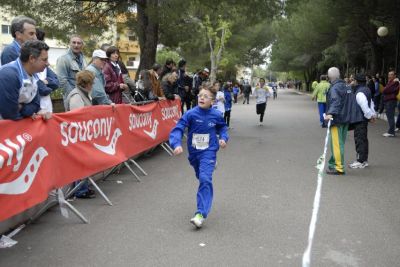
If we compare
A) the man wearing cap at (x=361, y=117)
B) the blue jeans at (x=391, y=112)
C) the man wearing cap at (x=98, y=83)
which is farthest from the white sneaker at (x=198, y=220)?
the blue jeans at (x=391, y=112)

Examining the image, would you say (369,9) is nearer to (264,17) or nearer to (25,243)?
(264,17)

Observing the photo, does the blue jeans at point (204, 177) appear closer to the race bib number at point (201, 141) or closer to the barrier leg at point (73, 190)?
the race bib number at point (201, 141)

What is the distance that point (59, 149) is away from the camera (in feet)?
18.2

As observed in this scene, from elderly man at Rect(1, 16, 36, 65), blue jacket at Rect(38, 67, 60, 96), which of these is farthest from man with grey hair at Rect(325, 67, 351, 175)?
elderly man at Rect(1, 16, 36, 65)

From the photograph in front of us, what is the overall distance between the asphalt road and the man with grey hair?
0.29m

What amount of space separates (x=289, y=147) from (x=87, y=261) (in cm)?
833

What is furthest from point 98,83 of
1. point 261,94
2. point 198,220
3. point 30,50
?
point 261,94

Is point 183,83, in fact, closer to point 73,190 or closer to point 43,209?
point 73,190

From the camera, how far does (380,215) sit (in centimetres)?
606

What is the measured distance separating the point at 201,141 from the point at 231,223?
3.31ft

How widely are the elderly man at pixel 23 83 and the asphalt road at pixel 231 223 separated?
51.6 inches

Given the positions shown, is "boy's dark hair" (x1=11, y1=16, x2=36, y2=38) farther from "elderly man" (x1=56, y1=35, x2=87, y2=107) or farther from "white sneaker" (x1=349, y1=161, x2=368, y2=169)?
"white sneaker" (x1=349, y1=161, x2=368, y2=169)

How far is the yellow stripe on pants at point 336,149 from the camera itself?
852 centimetres

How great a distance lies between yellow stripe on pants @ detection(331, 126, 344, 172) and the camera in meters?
8.52
